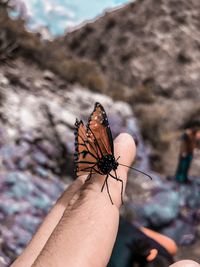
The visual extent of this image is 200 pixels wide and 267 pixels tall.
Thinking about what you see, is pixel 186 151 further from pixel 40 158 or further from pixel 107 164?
pixel 107 164

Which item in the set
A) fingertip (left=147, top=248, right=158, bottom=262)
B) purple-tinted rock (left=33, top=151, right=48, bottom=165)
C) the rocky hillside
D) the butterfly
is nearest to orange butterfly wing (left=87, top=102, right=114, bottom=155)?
the butterfly

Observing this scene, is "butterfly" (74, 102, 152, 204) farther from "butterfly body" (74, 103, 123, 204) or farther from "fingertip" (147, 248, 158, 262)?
"fingertip" (147, 248, 158, 262)

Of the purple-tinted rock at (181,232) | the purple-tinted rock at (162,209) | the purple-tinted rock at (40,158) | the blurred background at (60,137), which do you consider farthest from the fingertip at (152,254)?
the purple-tinted rock at (40,158)

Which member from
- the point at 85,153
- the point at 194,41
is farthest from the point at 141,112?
the point at 194,41

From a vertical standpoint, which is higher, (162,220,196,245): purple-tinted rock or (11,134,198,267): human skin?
(162,220,196,245): purple-tinted rock

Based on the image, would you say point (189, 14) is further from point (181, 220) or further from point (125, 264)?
point (125, 264)
